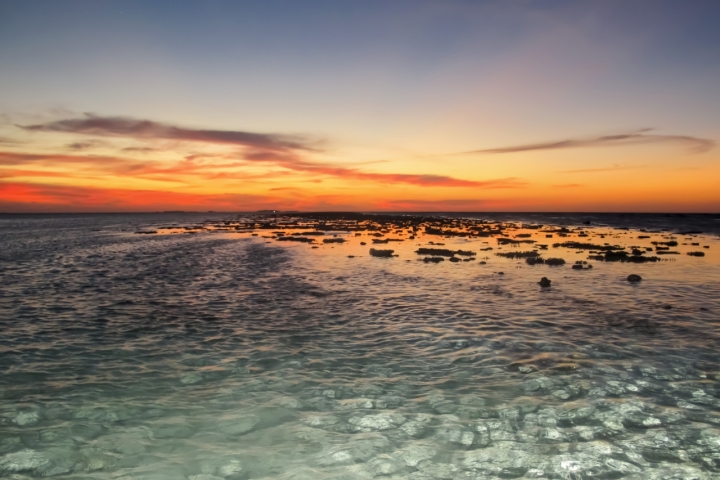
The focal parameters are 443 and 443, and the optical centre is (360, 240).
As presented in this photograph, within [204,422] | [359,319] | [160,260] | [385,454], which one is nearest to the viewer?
[385,454]

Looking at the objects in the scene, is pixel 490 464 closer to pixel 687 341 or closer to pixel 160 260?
pixel 687 341

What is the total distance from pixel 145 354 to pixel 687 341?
1735cm

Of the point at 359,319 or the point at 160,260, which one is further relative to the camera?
the point at 160,260

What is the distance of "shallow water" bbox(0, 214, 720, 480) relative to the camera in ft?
24.9

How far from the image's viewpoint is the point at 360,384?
11.0 metres

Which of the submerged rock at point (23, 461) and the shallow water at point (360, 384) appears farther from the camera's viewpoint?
the shallow water at point (360, 384)

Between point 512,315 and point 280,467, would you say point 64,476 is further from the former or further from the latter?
point 512,315

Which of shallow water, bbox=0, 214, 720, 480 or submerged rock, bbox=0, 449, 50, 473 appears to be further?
shallow water, bbox=0, 214, 720, 480

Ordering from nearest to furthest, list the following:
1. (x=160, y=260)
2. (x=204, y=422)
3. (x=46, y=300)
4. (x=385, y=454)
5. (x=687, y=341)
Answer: (x=385, y=454) → (x=204, y=422) → (x=687, y=341) → (x=46, y=300) → (x=160, y=260)

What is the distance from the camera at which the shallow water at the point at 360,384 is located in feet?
24.9

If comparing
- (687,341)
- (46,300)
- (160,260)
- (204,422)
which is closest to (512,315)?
(687,341)

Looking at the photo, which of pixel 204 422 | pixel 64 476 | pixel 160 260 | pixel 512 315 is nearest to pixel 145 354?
pixel 204 422

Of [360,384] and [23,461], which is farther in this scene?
[360,384]

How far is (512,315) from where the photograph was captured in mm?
18453
